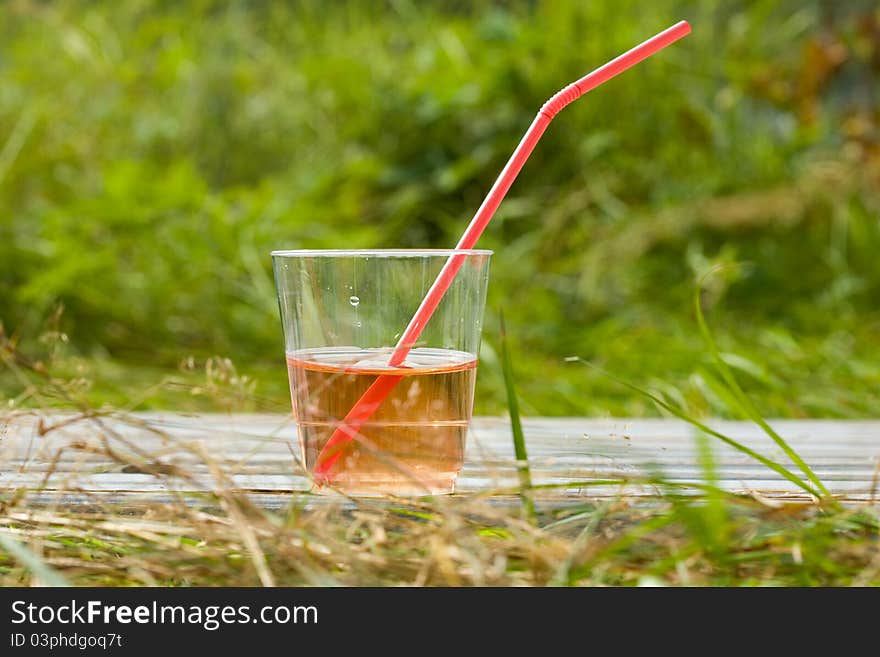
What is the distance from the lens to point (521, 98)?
3.12 m

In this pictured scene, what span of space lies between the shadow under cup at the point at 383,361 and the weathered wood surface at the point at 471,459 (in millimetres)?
36

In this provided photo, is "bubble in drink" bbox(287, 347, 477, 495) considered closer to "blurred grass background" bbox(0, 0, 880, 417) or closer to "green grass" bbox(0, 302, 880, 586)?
"green grass" bbox(0, 302, 880, 586)

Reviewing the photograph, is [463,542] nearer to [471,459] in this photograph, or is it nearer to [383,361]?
[383,361]

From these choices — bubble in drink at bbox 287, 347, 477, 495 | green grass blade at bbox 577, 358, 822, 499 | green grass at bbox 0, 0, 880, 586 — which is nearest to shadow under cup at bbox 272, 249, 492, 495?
bubble in drink at bbox 287, 347, 477, 495

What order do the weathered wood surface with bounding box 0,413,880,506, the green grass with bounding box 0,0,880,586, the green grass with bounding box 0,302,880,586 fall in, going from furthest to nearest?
the green grass with bounding box 0,0,880,586, the weathered wood surface with bounding box 0,413,880,506, the green grass with bounding box 0,302,880,586

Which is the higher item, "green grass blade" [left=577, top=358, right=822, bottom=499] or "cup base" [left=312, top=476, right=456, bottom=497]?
"green grass blade" [left=577, top=358, right=822, bottom=499]

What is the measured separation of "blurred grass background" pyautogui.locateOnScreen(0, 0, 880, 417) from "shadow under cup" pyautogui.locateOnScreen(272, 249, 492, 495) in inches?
39.4

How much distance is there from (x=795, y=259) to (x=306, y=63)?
1.65 m

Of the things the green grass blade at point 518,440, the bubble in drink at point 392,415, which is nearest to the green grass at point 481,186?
the bubble in drink at point 392,415

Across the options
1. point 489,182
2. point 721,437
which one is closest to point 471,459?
point 721,437

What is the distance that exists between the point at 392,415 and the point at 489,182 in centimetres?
234

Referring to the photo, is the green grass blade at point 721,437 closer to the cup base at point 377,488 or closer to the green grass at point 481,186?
the cup base at point 377,488

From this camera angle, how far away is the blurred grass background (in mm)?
2256
